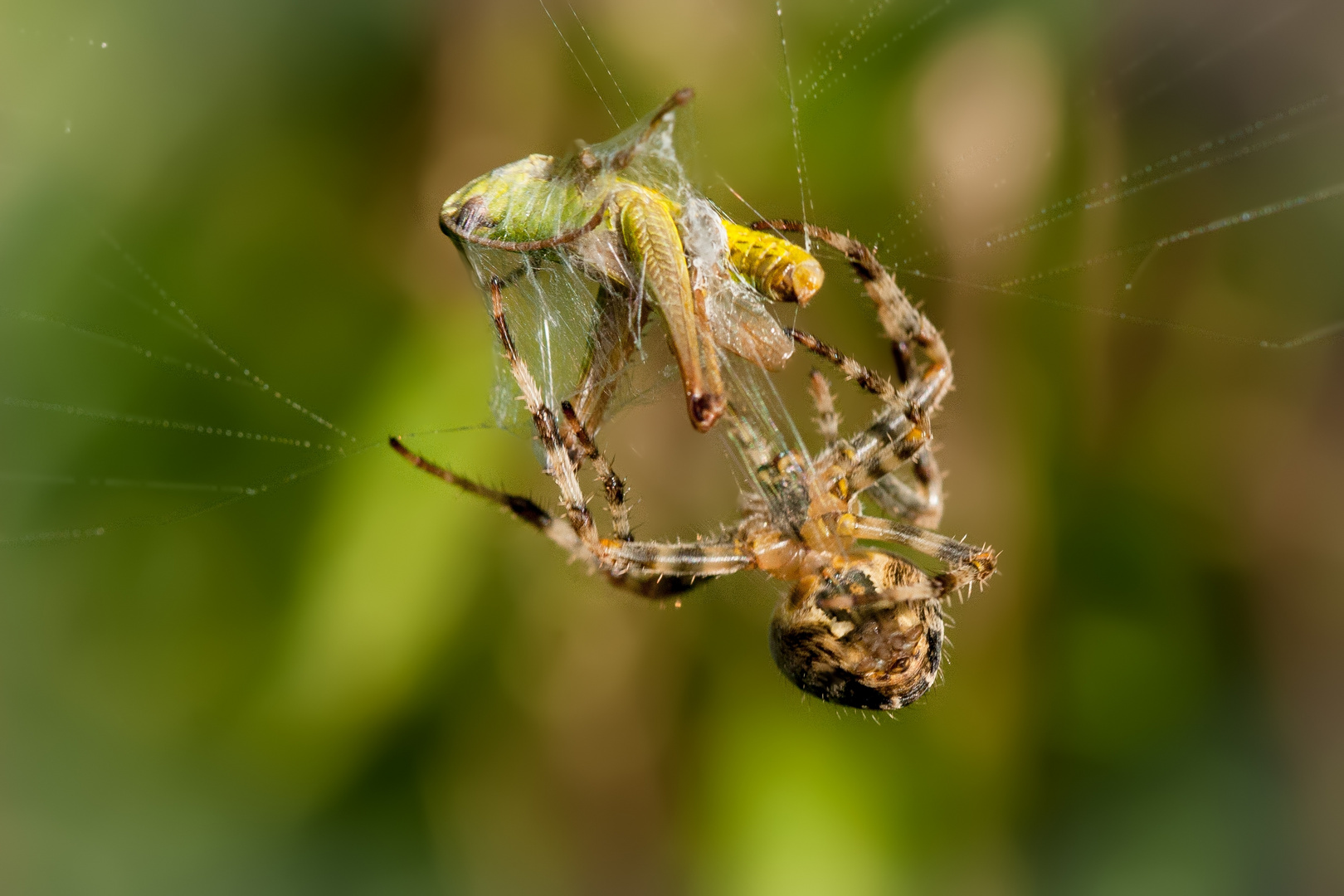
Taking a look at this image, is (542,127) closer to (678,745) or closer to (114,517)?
(114,517)

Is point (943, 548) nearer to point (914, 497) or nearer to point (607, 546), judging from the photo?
point (914, 497)

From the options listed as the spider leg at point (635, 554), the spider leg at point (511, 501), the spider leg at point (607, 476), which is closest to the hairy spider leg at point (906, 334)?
the spider leg at point (635, 554)

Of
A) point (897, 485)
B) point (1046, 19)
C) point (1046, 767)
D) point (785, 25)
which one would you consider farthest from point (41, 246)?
point (1046, 767)

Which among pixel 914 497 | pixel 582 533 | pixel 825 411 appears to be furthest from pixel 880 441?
pixel 582 533

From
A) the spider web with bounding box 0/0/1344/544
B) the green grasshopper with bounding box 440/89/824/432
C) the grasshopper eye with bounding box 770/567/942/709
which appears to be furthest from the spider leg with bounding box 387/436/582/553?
the grasshopper eye with bounding box 770/567/942/709

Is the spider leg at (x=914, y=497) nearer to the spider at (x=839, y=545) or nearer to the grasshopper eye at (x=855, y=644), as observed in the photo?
the spider at (x=839, y=545)
